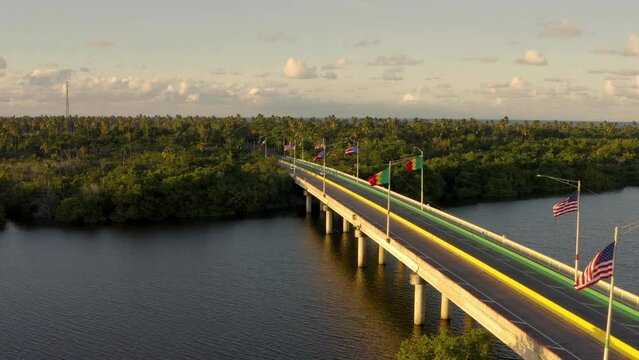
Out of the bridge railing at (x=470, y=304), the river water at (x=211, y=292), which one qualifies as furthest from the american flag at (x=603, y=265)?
the river water at (x=211, y=292)

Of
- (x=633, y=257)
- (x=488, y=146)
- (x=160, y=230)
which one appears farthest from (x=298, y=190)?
(x=488, y=146)

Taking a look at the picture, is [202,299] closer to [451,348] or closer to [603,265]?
[451,348]

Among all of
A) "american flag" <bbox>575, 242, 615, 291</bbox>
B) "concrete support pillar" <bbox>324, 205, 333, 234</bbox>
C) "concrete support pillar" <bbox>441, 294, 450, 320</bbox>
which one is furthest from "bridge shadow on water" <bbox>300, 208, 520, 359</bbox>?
"american flag" <bbox>575, 242, 615, 291</bbox>

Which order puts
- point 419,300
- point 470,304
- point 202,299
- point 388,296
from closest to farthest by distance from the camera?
1. point 470,304
2. point 419,300
3. point 202,299
4. point 388,296

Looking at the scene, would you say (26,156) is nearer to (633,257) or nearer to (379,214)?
(379,214)

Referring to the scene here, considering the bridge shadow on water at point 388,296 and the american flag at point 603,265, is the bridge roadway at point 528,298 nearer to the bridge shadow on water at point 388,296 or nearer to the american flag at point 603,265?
the bridge shadow on water at point 388,296

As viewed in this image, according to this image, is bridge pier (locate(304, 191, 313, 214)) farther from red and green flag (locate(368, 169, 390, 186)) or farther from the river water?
red and green flag (locate(368, 169, 390, 186))

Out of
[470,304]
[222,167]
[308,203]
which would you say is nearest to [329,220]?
[308,203]
